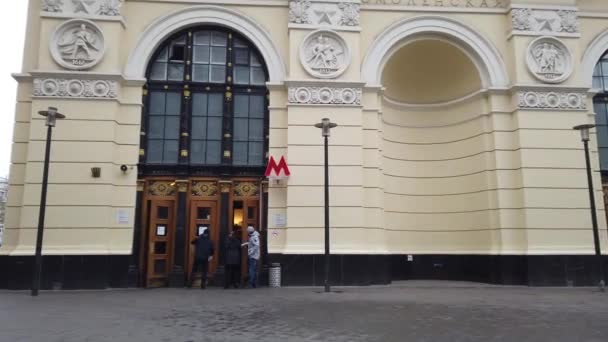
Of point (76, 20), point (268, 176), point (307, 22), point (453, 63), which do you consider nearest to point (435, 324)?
point (268, 176)

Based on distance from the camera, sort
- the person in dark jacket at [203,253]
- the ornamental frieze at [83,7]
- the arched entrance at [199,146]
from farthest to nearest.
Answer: the arched entrance at [199,146] → the ornamental frieze at [83,7] → the person in dark jacket at [203,253]

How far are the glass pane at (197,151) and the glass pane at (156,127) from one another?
1.12m

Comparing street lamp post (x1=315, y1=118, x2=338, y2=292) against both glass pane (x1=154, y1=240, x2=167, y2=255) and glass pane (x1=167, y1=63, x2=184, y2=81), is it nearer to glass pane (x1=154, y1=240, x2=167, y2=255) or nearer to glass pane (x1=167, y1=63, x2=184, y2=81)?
glass pane (x1=167, y1=63, x2=184, y2=81)

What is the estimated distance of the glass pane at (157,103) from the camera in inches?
644

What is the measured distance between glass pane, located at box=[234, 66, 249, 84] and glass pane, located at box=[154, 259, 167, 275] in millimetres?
6533

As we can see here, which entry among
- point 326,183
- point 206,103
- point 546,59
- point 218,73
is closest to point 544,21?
point 546,59

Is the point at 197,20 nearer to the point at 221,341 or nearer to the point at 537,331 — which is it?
the point at 221,341

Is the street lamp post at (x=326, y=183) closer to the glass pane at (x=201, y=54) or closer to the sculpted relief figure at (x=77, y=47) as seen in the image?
the glass pane at (x=201, y=54)

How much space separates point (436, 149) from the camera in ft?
62.8

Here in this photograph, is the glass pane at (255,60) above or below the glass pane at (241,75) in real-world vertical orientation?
above

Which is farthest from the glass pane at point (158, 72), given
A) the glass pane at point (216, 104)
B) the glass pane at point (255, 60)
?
the glass pane at point (255, 60)

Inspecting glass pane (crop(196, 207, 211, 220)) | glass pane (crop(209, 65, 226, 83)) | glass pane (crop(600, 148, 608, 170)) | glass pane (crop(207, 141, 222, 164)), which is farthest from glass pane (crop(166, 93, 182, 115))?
glass pane (crop(600, 148, 608, 170))

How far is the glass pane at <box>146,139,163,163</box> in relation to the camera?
53.0ft

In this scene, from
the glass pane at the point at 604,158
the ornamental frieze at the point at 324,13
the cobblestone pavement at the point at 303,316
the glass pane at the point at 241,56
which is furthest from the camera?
the glass pane at the point at 604,158
